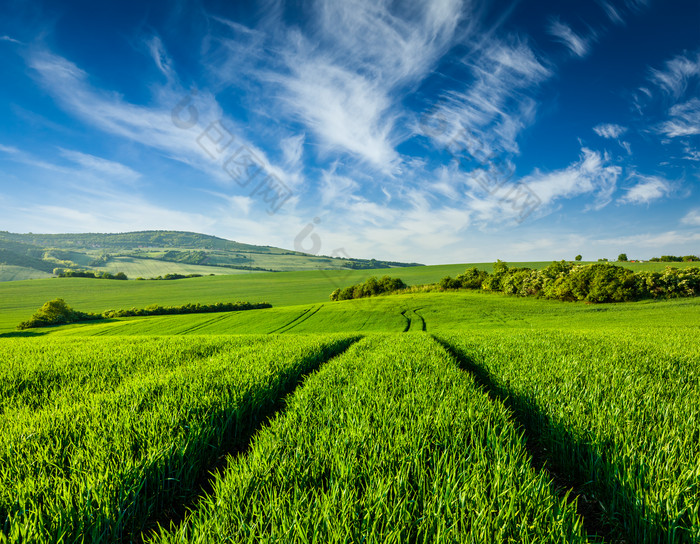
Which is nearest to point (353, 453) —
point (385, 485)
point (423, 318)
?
point (385, 485)

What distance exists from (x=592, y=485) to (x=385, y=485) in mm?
2270

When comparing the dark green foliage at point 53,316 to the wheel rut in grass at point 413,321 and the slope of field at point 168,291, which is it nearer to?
the slope of field at point 168,291

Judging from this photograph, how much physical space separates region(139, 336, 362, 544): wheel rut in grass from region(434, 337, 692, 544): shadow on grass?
3.03 m

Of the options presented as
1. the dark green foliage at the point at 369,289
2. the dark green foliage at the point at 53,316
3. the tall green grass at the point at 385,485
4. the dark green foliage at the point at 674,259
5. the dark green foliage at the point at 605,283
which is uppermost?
the dark green foliage at the point at 674,259

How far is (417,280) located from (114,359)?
7307cm

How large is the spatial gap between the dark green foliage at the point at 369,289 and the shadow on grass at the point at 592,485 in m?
54.9

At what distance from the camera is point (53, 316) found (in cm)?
4381

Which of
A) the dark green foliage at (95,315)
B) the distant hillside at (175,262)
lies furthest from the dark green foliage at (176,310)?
the distant hillside at (175,262)

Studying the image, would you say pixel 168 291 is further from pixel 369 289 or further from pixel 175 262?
pixel 175 262

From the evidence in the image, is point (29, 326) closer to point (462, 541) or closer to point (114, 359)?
point (114, 359)

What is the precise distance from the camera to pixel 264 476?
7.52ft

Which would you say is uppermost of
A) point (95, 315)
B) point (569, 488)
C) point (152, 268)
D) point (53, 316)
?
point (152, 268)

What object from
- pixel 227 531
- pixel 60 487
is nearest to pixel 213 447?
pixel 60 487

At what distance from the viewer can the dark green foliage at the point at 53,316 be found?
41844 mm
